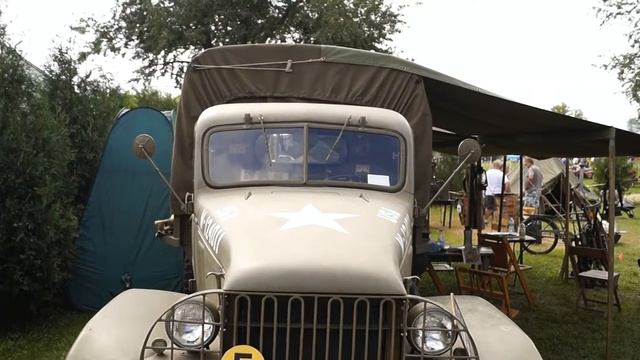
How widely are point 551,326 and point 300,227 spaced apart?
200 inches

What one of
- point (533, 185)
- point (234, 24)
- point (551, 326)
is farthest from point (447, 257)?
point (234, 24)

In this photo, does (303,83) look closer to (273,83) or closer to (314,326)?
(273,83)

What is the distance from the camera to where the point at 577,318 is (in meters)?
7.84

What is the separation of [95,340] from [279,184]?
5.06ft

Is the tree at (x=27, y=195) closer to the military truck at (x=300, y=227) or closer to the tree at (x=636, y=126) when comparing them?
the military truck at (x=300, y=227)

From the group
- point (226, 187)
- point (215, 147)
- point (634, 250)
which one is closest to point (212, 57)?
point (215, 147)

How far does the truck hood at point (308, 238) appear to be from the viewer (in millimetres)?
3053

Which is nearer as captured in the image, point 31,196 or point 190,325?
point 190,325

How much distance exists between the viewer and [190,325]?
3242mm

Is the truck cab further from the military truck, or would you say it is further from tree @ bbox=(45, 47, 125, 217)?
tree @ bbox=(45, 47, 125, 217)

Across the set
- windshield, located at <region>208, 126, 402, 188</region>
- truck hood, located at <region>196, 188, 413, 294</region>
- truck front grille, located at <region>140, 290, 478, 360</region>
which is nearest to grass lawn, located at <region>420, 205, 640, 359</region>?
windshield, located at <region>208, 126, 402, 188</region>

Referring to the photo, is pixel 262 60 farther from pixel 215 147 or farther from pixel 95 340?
pixel 95 340

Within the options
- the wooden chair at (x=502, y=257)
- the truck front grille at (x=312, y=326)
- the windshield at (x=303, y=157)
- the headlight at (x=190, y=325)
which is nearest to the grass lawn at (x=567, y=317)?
the wooden chair at (x=502, y=257)

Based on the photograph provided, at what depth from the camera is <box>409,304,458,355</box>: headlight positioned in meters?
3.20
